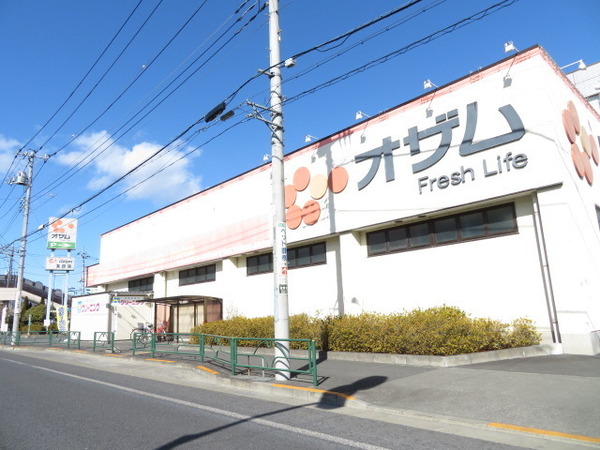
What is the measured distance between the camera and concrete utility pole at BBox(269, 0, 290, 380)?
32.2ft

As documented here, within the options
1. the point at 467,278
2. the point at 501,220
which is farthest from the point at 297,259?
the point at 501,220

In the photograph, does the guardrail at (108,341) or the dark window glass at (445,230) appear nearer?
the dark window glass at (445,230)

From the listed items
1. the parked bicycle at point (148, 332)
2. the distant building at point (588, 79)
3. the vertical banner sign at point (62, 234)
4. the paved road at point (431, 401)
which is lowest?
the paved road at point (431, 401)

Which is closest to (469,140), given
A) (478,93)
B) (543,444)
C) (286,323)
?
(478,93)

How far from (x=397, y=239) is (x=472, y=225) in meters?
2.76

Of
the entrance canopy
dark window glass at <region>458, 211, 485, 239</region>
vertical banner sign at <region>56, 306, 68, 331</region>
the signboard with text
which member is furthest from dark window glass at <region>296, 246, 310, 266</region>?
the signboard with text

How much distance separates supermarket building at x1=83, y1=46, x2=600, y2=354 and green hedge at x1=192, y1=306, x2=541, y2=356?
833mm

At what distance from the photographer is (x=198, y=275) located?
976 inches

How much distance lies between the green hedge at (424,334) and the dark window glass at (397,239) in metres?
2.54

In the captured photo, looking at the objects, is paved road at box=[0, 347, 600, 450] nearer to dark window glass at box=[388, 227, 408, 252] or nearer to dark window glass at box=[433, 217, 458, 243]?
dark window glass at box=[433, 217, 458, 243]

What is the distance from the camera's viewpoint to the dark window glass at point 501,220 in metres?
12.9

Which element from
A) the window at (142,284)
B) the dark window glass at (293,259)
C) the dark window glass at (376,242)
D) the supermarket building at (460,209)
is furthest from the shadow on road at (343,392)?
the window at (142,284)

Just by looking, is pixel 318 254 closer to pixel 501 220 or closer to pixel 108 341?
pixel 501 220

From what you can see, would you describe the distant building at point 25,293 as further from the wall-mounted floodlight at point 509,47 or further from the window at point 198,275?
the wall-mounted floodlight at point 509,47
